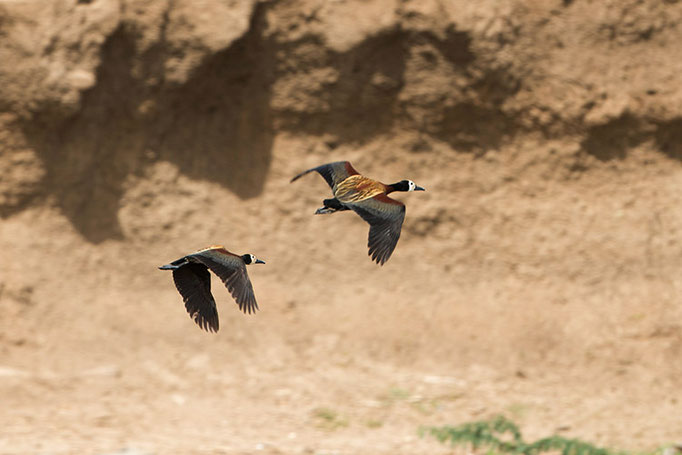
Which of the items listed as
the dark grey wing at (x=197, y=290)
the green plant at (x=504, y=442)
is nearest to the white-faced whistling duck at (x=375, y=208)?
the dark grey wing at (x=197, y=290)

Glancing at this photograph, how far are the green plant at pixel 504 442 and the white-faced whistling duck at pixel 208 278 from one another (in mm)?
3650

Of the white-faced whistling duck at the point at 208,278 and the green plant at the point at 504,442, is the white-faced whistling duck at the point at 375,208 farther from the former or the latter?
the green plant at the point at 504,442

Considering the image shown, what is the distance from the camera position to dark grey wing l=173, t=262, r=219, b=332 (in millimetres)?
5082

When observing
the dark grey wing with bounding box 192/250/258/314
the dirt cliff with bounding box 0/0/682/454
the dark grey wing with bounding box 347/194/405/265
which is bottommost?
the dark grey wing with bounding box 192/250/258/314

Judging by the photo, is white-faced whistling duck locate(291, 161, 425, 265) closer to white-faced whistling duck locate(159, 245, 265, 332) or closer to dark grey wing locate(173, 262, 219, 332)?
white-faced whistling duck locate(159, 245, 265, 332)

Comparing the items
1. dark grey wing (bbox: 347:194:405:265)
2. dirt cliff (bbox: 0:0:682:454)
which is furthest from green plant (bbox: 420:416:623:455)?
dark grey wing (bbox: 347:194:405:265)

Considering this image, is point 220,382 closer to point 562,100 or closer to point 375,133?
point 375,133

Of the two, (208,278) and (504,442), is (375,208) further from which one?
(504,442)

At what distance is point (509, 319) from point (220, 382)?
2.96 metres

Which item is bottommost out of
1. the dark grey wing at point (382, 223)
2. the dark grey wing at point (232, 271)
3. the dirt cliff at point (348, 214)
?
the dark grey wing at point (232, 271)

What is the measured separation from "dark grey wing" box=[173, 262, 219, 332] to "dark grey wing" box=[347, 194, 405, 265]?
0.77 m

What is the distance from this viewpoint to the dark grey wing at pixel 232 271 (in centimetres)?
458

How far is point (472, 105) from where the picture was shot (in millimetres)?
11469

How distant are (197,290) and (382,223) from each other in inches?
35.5
